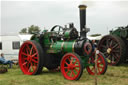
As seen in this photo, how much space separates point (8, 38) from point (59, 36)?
632 centimetres

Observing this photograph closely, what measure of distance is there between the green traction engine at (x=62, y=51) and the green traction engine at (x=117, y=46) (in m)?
2.79

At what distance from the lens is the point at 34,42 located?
280 inches

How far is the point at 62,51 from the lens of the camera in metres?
6.66

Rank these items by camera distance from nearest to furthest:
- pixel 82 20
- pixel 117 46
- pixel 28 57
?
pixel 82 20, pixel 28 57, pixel 117 46

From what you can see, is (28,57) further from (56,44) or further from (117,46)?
(117,46)

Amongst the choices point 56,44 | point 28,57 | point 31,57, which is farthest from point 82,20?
point 28,57

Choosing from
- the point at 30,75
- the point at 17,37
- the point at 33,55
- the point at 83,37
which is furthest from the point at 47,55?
the point at 17,37

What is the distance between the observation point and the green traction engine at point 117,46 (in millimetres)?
9438

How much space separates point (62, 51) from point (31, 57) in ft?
4.17

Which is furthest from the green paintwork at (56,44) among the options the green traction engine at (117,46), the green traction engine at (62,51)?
the green traction engine at (117,46)

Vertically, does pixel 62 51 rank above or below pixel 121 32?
below

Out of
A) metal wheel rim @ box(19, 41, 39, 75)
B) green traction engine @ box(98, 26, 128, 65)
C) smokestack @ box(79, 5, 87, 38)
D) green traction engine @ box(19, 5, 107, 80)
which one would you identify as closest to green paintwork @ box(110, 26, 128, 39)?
green traction engine @ box(98, 26, 128, 65)

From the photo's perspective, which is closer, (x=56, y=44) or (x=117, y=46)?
(x=56, y=44)

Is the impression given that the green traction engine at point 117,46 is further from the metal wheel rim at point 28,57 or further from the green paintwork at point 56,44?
the metal wheel rim at point 28,57
